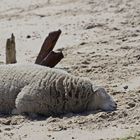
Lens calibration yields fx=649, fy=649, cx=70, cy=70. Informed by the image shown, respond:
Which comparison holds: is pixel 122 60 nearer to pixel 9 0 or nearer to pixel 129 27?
pixel 129 27

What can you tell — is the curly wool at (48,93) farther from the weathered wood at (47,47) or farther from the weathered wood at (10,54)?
the weathered wood at (10,54)

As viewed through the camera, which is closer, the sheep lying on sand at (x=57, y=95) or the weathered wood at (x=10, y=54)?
the sheep lying on sand at (x=57, y=95)

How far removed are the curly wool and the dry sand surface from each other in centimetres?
12

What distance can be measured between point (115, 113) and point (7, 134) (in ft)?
3.70

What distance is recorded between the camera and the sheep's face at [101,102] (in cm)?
674

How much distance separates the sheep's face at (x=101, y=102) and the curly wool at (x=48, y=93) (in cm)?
5

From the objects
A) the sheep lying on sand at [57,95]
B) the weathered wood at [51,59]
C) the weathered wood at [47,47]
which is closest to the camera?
the sheep lying on sand at [57,95]

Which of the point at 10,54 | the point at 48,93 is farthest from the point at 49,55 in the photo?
the point at 48,93

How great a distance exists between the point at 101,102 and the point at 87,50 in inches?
135

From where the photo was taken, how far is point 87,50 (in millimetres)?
10133

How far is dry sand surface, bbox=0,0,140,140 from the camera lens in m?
6.30

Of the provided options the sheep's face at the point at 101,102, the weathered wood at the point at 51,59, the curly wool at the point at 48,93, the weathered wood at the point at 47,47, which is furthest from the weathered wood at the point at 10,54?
the sheep's face at the point at 101,102

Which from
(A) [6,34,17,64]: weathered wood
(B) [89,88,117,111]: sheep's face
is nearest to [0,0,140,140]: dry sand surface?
(B) [89,88,117,111]: sheep's face

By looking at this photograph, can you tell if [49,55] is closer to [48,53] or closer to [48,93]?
[48,53]
